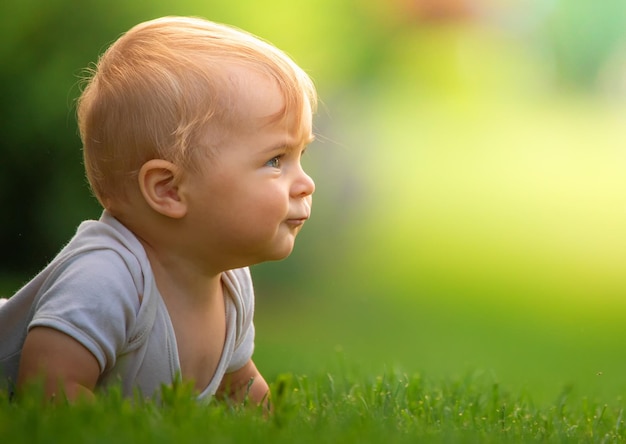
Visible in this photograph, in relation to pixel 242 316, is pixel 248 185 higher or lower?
higher

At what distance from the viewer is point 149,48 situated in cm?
232

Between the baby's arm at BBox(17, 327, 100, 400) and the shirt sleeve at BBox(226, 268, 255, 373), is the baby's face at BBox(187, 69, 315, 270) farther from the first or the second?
the baby's arm at BBox(17, 327, 100, 400)

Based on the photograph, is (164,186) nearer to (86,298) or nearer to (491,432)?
(86,298)

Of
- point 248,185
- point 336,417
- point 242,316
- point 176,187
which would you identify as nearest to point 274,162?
point 248,185

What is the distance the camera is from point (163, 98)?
2230 mm

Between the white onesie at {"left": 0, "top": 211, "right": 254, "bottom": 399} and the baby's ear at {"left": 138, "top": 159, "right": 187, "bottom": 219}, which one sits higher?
the baby's ear at {"left": 138, "top": 159, "right": 187, "bottom": 219}

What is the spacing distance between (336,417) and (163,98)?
2.57 ft

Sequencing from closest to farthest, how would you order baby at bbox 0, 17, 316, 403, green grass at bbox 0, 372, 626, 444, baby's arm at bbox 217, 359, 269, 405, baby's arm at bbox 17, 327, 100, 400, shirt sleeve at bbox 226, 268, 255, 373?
1. green grass at bbox 0, 372, 626, 444
2. baby's arm at bbox 17, 327, 100, 400
3. baby at bbox 0, 17, 316, 403
4. shirt sleeve at bbox 226, 268, 255, 373
5. baby's arm at bbox 217, 359, 269, 405

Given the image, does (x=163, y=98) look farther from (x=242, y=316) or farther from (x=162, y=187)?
(x=242, y=316)

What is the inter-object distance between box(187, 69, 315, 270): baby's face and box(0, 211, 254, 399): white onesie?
170 millimetres

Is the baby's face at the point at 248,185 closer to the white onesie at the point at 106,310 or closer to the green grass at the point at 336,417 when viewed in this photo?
the white onesie at the point at 106,310

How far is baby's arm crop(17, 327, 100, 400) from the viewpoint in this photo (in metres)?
2.03

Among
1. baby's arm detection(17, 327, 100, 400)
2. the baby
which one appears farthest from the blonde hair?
baby's arm detection(17, 327, 100, 400)

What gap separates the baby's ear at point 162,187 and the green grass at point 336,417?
16.5 inches
